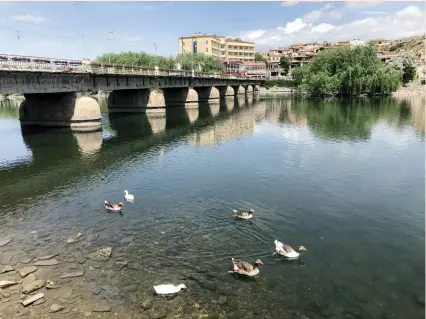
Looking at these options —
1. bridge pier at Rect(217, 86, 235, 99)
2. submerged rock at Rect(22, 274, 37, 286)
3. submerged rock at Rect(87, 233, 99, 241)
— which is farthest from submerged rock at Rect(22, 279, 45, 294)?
bridge pier at Rect(217, 86, 235, 99)

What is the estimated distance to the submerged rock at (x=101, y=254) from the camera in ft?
43.2

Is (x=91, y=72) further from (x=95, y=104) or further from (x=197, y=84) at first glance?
(x=197, y=84)

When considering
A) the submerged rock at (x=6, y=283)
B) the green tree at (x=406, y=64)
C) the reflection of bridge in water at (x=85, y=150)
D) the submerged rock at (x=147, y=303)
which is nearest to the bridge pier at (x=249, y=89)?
the green tree at (x=406, y=64)

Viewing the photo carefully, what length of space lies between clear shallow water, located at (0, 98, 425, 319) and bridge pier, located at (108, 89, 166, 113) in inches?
1198

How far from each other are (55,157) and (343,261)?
85.9 ft

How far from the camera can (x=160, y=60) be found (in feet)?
439

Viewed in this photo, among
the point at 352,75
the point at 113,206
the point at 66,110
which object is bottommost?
the point at 113,206

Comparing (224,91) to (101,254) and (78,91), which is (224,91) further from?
(101,254)

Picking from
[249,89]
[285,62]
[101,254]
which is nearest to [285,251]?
[101,254]

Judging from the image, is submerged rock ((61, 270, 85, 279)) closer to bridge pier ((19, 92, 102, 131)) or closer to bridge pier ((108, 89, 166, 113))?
bridge pier ((19, 92, 102, 131))

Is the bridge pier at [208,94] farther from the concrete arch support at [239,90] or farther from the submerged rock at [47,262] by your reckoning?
the submerged rock at [47,262]

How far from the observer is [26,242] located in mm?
14562

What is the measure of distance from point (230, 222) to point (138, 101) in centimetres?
5346

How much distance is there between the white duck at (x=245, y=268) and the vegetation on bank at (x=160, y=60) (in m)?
117
